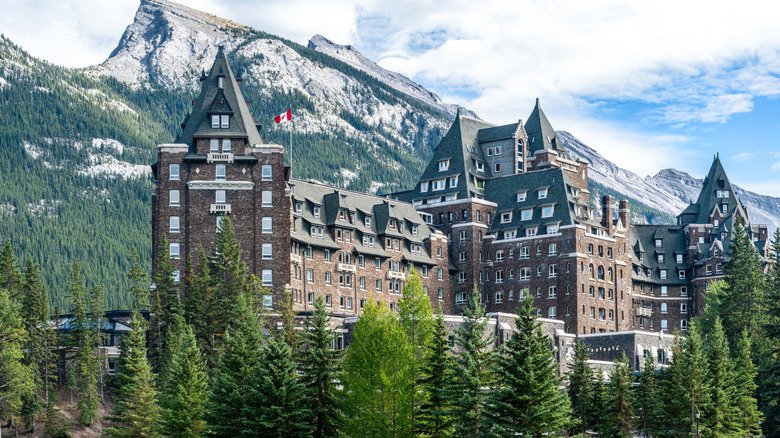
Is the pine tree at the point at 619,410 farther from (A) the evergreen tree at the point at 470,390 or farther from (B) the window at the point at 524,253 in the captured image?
(B) the window at the point at 524,253

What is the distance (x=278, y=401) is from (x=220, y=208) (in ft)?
147

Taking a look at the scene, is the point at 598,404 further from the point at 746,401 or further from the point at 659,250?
the point at 659,250

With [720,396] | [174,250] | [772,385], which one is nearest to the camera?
[720,396]

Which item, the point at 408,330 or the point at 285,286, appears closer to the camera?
the point at 408,330

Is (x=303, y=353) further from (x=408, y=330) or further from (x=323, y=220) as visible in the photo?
(x=323, y=220)

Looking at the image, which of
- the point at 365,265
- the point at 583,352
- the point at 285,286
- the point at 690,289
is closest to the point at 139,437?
the point at 285,286

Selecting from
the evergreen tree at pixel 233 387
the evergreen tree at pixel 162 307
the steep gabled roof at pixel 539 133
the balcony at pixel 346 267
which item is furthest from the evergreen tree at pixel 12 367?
the steep gabled roof at pixel 539 133

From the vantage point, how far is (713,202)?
164375 millimetres

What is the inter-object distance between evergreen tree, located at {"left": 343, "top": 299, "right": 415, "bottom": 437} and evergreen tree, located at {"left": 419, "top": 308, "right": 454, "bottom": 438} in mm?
1258

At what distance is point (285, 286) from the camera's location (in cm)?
11306

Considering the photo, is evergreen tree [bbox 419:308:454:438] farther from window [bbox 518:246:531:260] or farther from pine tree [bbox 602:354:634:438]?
window [bbox 518:246:531:260]

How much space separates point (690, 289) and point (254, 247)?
71961mm

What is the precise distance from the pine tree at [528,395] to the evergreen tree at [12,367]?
49.1m

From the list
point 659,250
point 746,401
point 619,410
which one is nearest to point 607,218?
point 659,250
